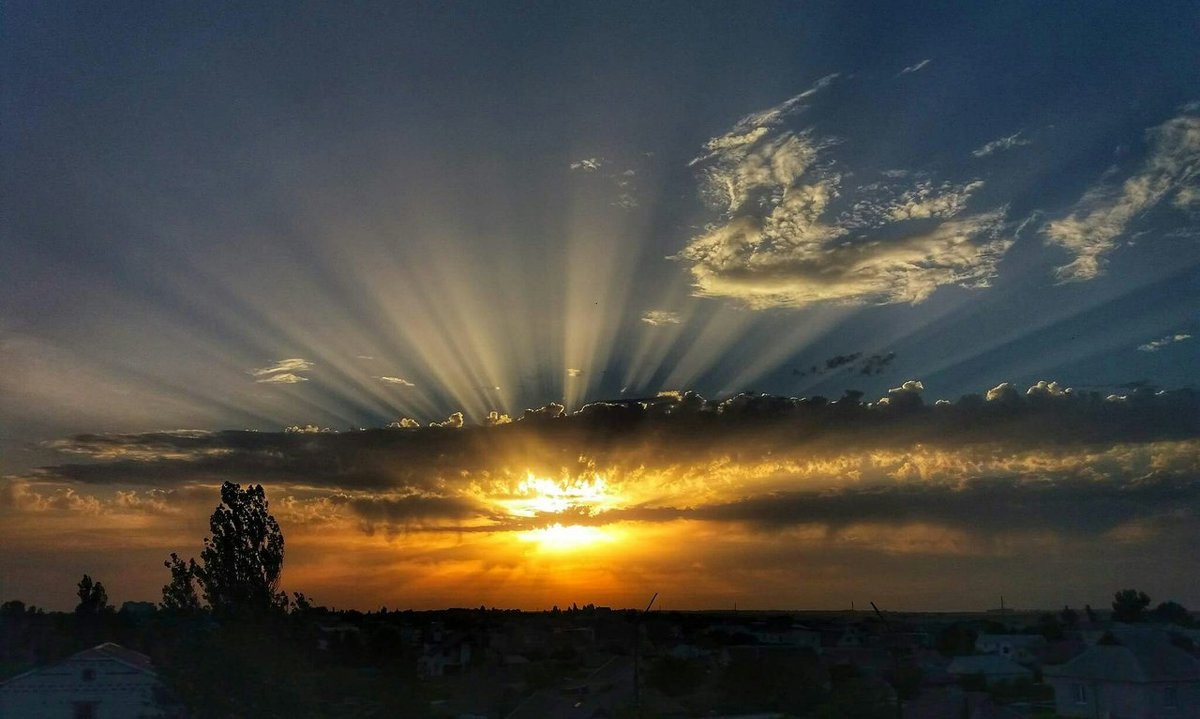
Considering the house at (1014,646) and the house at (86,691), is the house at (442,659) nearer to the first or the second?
the house at (86,691)

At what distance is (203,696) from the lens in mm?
24500

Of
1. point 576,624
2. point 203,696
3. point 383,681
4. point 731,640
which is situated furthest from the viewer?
point 576,624

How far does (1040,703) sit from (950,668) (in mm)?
8932

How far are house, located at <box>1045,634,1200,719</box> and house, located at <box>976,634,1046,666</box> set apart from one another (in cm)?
793

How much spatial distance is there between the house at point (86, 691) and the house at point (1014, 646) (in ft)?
100

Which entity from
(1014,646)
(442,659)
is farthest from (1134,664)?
(442,659)

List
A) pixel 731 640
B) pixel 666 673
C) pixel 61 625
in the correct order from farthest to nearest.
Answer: pixel 61 625
pixel 731 640
pixel 666 673

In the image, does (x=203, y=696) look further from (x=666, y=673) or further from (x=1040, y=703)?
(x=1040, y=703)

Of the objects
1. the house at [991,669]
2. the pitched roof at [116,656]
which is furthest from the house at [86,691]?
the house at [991,669]

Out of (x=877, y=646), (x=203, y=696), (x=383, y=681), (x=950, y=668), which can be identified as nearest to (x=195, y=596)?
(x=203, y=696)

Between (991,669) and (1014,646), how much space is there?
5943 mm

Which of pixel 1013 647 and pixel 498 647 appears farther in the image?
pixel 498 647

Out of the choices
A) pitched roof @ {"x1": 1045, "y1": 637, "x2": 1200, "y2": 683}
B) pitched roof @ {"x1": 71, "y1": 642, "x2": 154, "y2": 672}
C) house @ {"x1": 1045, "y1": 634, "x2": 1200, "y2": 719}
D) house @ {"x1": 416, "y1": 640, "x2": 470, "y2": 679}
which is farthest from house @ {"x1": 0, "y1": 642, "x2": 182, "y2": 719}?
pitched roof @ {"x1": 1045, "y1": 637, "x2": 1200, "y2": 683}

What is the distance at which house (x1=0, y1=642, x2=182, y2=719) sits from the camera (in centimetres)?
2652
